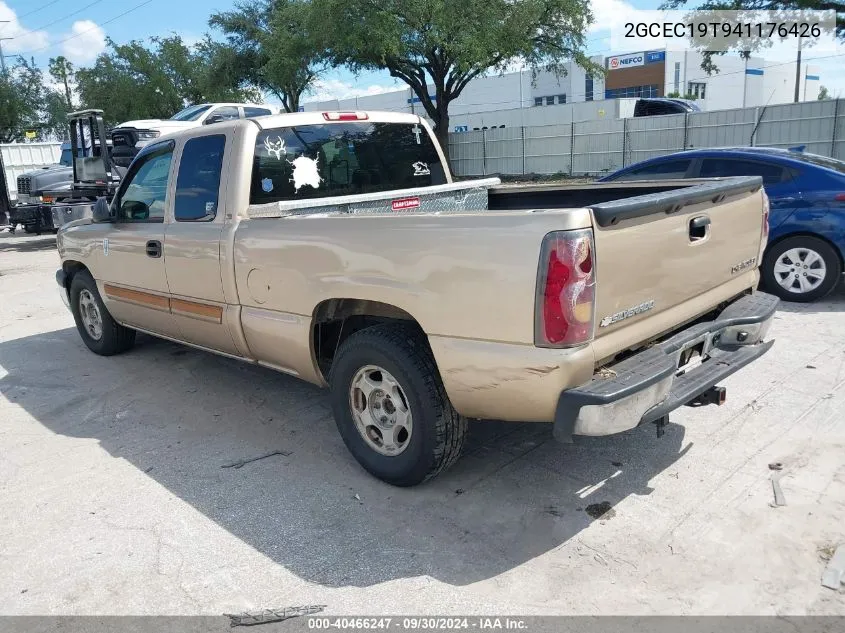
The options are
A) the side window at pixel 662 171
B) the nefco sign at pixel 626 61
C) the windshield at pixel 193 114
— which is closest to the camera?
the side window at pixel 662 171

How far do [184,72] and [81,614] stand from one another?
133 feet

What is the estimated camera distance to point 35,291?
1045cm

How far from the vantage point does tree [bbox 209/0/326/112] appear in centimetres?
2842

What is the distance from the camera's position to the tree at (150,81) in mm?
38094

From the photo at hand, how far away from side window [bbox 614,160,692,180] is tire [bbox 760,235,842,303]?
4.59 ft

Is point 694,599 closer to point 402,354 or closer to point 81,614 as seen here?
point 402,354

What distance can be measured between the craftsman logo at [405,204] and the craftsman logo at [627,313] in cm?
213

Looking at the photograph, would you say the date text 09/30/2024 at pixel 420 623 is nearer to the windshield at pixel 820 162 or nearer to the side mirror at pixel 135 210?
the side mirror at pixel 135 210

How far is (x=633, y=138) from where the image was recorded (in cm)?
2389

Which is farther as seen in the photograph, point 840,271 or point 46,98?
point 46,98

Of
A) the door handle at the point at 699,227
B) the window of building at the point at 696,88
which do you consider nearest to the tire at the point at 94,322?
the door handle at the point at 699,227

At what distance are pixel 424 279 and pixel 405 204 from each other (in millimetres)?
1758

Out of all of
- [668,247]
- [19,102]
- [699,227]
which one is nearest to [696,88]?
[19,102]

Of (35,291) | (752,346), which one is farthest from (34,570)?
(35,291)
